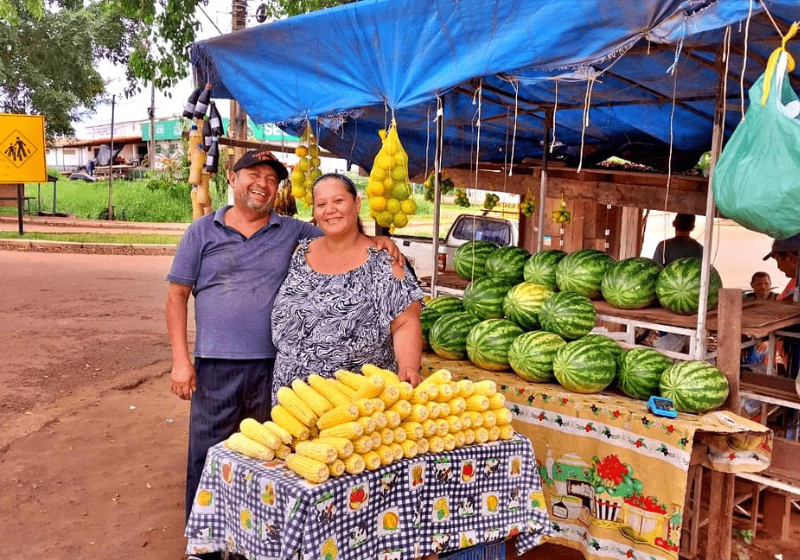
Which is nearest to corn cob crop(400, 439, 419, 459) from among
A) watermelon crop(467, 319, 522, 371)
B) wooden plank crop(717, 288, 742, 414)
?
watermelon crop(467, 319, 522, 371)

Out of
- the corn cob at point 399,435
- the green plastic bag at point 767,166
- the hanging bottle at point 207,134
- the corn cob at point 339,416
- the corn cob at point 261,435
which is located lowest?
the corn cob at point 261,435

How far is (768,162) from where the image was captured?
2.68 metres

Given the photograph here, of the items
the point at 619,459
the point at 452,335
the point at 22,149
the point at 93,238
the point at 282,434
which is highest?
the point at 22,149

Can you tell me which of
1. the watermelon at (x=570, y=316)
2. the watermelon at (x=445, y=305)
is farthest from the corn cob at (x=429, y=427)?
the watermelon at (x=445, y=305)

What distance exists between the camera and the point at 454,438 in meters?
2.88

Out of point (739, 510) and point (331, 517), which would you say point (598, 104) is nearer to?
point (739, 510)

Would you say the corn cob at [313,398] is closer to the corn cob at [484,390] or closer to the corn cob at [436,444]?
the corn cob at [436,444]

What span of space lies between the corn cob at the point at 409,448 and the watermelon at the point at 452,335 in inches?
70.6

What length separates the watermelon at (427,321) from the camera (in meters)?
4.78

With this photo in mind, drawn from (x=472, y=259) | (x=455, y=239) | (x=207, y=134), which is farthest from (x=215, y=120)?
(x=455, y=239)

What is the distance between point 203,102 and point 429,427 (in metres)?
3.80

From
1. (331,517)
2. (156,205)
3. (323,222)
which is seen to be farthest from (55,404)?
(156,205)

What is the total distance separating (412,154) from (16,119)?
584 inches

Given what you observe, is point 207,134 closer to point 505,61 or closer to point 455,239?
point 505,61
